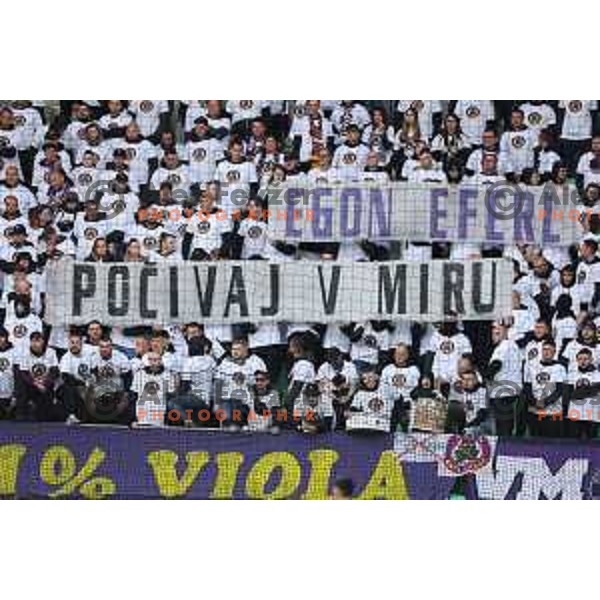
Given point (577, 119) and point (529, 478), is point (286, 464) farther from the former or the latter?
point (577, 119)

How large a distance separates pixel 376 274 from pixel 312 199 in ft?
1.25

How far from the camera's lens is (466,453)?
192 inches

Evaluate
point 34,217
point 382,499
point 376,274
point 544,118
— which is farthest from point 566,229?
point 34,217

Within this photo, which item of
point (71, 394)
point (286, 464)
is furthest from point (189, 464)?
point (71, 394)

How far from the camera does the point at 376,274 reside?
484 cm

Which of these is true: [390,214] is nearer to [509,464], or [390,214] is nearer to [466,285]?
[466,285]

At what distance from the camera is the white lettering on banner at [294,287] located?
4840mm

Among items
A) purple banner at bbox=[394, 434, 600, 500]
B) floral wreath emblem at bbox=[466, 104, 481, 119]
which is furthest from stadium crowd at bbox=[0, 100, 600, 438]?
purple banner at bbox=[394, 434, 600, 500]

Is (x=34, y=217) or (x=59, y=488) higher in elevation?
(x=34, y=217)

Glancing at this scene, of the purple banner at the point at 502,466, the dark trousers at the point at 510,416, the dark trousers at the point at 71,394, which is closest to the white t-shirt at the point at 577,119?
the dark trousers at the point at 510,416

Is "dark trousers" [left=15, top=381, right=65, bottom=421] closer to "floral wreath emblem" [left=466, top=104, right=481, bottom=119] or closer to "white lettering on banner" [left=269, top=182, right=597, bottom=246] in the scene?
"white lettering on banner" [left=269, top=182, right=597, bottom=246]

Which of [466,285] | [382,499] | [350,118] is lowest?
[382,499]

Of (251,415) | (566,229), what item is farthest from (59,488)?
(566,229)

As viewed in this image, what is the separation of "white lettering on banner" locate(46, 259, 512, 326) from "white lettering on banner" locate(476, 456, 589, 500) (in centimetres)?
59
